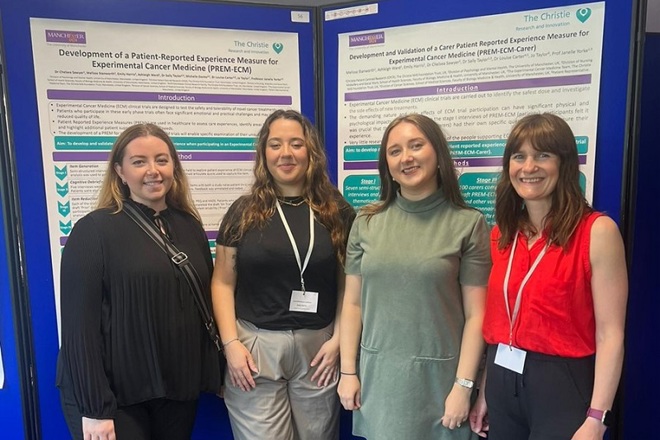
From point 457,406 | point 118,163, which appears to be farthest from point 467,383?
point 118,163

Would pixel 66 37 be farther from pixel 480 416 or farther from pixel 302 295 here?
pixel 480 416

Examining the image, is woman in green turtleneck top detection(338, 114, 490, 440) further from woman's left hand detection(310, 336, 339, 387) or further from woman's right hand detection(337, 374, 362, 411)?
woman's left hand detection(310, 336, 339, 387)

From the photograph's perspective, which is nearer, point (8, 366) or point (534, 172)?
point (534, 172)

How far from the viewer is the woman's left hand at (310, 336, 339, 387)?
69.9 inches

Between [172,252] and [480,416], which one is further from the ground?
[172,252]

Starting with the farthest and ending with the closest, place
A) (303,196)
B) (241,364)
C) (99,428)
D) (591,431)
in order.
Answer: (303,196), (241,364), (99,428), (591,431)

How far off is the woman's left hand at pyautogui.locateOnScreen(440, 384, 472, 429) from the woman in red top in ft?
0.30

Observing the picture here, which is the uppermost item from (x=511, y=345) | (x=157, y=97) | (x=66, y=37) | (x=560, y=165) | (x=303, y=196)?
(x=66, y=37)

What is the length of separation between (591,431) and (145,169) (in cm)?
156

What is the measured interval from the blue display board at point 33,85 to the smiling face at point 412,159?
729 mm

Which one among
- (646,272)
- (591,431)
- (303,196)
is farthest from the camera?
(646,272)

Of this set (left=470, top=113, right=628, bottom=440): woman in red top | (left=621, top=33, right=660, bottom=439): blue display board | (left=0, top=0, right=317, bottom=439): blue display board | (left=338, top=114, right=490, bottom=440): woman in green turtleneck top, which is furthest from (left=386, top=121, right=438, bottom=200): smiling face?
(left=621, top=33, right=660, bottom=439): blue display board

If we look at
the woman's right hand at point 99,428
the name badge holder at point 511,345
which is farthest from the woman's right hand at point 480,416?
the woman's right hand at point 99,428

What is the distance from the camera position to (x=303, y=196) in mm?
1847
